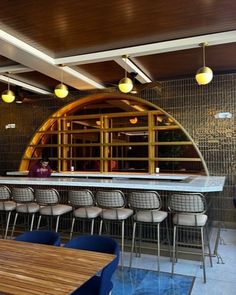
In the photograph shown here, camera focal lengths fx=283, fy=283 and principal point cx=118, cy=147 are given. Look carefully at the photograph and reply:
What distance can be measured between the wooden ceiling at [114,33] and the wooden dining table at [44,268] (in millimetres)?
2585

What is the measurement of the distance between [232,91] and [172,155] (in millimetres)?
1816

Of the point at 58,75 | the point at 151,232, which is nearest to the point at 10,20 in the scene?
the point at 58,75

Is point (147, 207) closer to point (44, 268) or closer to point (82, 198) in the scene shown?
point (82, 198)

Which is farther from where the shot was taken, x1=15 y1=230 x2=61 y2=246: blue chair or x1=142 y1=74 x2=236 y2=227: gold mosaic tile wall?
x1=142 y1=74 x2=236 y2=227: gold mosaic tile wall

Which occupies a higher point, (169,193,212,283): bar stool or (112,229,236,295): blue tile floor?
(169,193,212,283): bar stool

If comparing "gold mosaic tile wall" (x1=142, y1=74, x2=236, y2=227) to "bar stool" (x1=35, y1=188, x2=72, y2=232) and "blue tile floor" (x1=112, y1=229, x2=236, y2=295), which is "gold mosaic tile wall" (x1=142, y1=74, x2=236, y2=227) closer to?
"blue tile floor" (x1=112, y1=229, x2=236, y2=295)

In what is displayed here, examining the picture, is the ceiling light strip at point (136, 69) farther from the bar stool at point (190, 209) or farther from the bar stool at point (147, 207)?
the bar stool at point (190, 209)

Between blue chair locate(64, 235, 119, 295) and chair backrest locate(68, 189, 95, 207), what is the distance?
151cm

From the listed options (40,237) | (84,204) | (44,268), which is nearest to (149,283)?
(84,204)

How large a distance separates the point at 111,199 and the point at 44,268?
1944 mm

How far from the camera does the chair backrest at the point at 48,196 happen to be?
3877 millimetres

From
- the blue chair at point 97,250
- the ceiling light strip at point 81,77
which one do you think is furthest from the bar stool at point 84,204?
the ceiling light strip at point 81,77

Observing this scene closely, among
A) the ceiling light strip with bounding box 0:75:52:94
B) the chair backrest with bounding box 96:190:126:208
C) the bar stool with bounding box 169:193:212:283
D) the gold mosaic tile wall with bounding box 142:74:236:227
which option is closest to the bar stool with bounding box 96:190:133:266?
the chair backrest with bounding box 96:190:126:208

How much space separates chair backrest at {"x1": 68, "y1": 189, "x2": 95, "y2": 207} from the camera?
369cm
